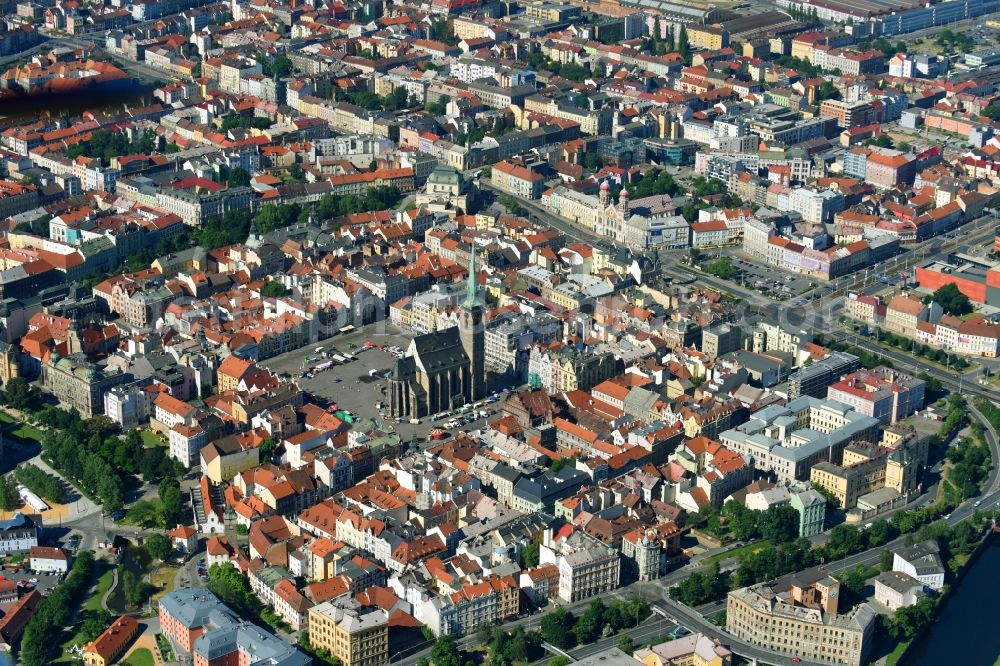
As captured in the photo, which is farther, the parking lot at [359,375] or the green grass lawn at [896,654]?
the parking lot at [359,375]

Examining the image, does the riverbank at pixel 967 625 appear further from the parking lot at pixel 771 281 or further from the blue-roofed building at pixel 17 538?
the blue-roofed building at pixel 17 538

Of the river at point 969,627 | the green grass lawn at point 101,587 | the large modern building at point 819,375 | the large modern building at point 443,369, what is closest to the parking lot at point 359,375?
the large modern building at point 443,369

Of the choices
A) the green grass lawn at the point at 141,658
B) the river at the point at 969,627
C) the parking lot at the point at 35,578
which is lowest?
the river at the point at 969,627

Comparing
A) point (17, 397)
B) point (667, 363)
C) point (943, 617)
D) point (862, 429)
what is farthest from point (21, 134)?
point (943, 617)

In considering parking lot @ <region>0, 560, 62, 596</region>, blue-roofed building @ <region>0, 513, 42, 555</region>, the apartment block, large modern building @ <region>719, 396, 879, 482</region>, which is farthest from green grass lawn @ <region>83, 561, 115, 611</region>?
large modern building @ <region>719, 396, 879, 482</region>

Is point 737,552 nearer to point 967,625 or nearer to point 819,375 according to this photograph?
point 967,625

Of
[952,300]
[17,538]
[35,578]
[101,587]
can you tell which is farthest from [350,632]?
[952,300]
